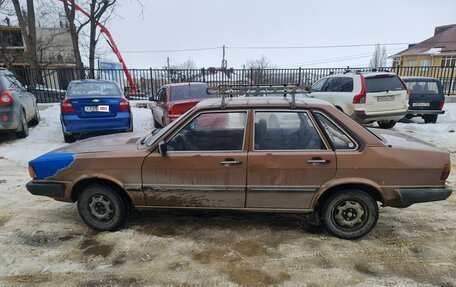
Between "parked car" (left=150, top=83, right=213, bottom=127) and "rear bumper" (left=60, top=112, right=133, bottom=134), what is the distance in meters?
1.08

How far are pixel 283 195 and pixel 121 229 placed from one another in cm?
192

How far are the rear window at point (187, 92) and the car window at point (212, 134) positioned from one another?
5.09 metres

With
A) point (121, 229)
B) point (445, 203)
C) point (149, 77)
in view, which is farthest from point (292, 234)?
point (149, 77)

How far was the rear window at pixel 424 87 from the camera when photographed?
10.5 m

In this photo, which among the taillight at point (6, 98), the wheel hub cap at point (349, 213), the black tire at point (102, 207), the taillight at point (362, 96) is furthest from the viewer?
the taillight at point (362, 96)

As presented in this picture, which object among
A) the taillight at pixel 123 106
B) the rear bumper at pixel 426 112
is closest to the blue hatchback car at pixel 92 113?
the taillight at pixel 123 106

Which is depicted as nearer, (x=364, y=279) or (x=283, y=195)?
(x=364, y=279)

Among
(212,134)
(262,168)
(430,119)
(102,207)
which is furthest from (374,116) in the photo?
(102,207)

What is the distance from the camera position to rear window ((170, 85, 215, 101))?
28.0 ft

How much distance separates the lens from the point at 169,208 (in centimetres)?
360

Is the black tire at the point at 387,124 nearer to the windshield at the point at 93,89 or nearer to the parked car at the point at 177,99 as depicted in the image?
the parked car at the point at 177,99

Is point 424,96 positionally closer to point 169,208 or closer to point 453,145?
point 453,145

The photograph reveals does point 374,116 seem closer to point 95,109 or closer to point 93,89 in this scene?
point 95,109

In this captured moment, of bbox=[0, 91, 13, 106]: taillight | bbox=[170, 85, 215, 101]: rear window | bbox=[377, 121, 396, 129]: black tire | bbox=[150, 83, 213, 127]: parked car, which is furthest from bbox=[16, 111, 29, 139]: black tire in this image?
bbox=[377, 121, 396, 129]: black tire
